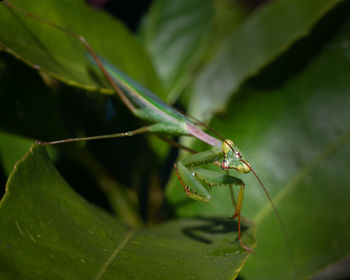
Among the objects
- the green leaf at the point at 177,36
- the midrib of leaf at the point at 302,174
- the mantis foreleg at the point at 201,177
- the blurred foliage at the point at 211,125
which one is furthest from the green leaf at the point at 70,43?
the midrib of leaf at the point at 302,174

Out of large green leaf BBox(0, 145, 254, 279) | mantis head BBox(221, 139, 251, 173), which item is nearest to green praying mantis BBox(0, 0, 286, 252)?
mantis head BBox(221, 139, 251, 173)

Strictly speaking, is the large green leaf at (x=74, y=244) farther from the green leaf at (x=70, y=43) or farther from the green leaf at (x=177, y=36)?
the green leaf at (x=177, y=36)

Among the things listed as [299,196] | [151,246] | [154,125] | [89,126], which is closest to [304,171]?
[299,196]

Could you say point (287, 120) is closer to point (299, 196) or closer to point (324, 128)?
point (324, 128)

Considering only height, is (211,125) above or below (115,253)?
above

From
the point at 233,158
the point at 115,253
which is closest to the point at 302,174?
the point at 233,158

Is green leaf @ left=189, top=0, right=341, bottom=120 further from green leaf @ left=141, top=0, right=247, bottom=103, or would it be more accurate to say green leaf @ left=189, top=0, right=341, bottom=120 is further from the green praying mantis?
the green praying mantis

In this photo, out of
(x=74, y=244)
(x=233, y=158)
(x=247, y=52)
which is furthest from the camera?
(x=247, y=52)

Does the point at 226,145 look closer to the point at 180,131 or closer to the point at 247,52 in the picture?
the point at 180,131
